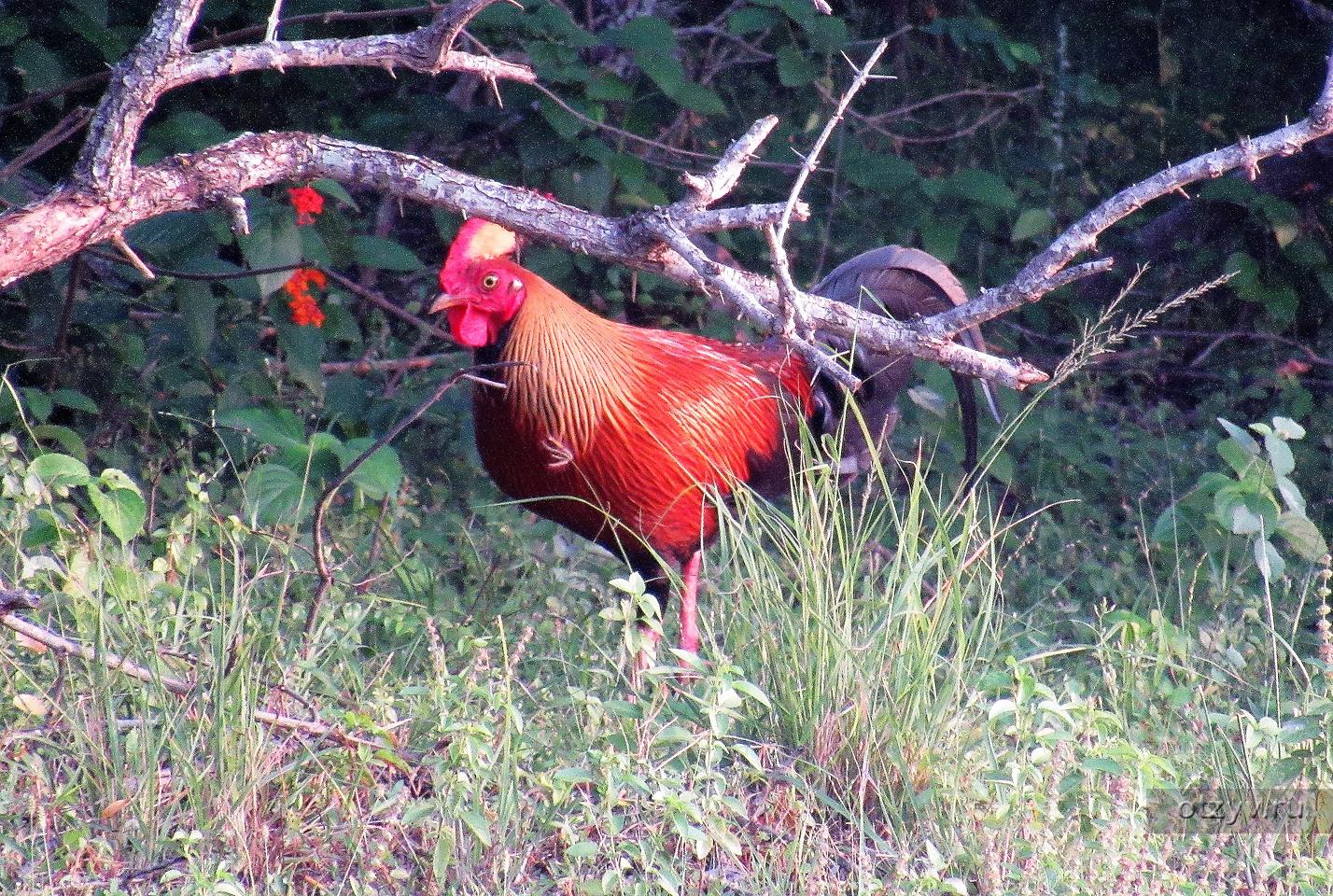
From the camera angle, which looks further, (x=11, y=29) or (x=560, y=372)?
(x=11, y=29)

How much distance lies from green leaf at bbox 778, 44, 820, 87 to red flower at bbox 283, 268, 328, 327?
6.00 ft

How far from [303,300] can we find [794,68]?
196 cm

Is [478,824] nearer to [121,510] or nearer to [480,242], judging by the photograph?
[121,510]

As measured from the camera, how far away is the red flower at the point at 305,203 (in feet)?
13.2

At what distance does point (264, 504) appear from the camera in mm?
3727

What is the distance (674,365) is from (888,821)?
5.31ft

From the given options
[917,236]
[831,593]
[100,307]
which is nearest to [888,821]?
[831,593]

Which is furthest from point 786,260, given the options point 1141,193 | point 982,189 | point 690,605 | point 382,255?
point 982,189

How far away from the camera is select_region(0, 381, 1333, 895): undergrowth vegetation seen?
255 centimetres

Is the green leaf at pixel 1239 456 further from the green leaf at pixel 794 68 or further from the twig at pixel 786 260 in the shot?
the green leaf at pixel 794 68

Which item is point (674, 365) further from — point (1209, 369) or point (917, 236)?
point (1209, 369)

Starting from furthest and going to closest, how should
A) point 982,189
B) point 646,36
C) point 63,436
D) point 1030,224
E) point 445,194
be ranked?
point 1030,224, point 982,189, point 646,36, point 63,436, point 445,194

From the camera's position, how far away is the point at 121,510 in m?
2.96

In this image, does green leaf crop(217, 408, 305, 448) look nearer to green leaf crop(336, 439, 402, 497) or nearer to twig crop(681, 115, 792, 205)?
green leaf crop(336, 439, 402, 497)
